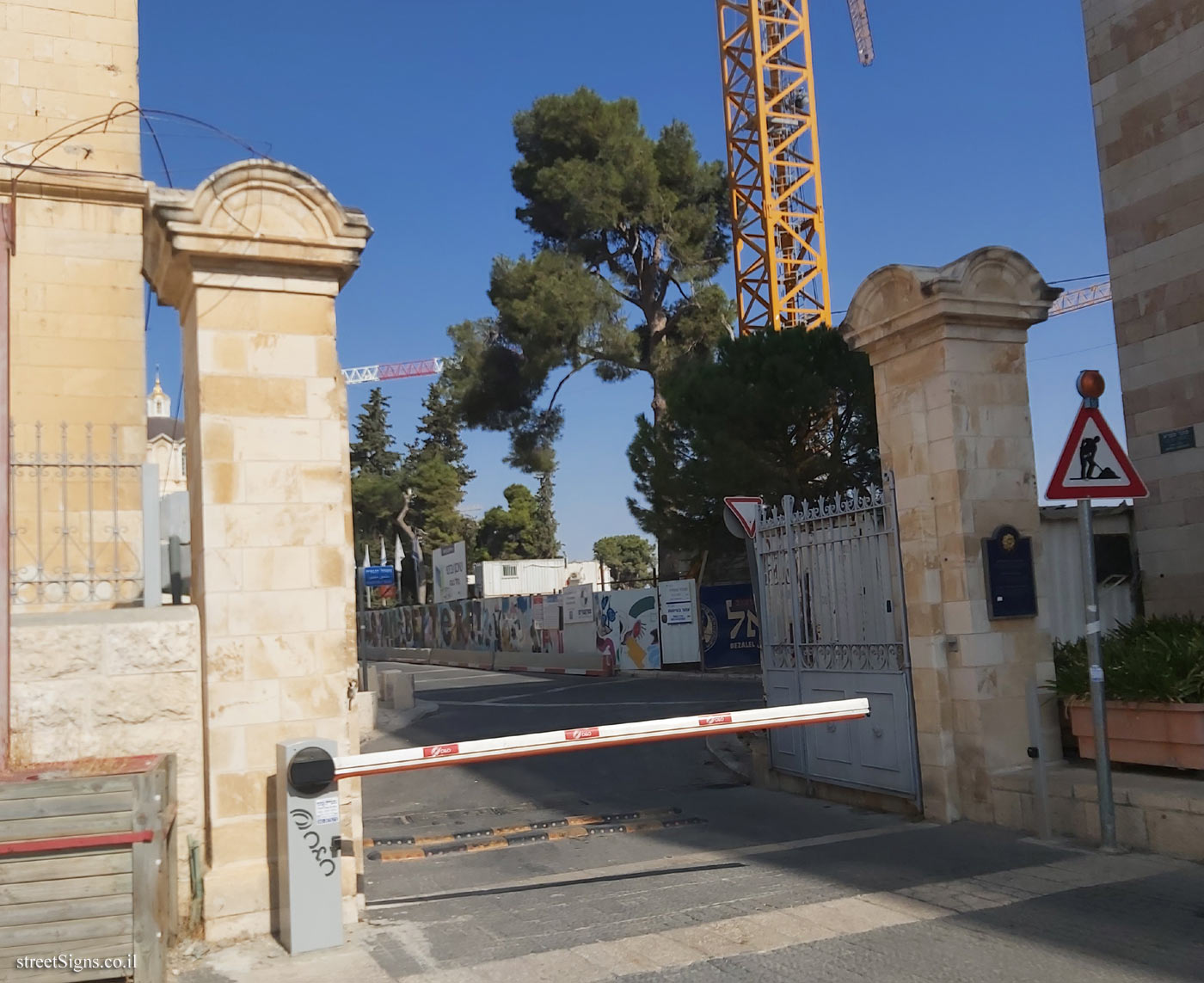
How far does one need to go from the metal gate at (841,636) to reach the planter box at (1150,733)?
4.00 ft

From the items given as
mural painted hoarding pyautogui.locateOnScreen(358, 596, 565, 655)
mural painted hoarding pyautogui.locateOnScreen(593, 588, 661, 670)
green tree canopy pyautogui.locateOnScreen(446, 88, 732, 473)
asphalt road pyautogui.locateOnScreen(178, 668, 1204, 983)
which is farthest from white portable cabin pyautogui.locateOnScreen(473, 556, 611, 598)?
asphalt road pyautogui.locateOnScreen(178, 668, 1204, 983)

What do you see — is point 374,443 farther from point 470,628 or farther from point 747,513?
point 747,513

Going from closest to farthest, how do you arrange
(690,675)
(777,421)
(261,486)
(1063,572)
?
(261,486) → (1063,572) → (777,421) → (690,675)

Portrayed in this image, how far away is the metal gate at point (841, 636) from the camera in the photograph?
308 inches

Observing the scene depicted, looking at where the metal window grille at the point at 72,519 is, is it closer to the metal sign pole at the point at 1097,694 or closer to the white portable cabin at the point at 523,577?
the metal sign pole at the point at 1097,694

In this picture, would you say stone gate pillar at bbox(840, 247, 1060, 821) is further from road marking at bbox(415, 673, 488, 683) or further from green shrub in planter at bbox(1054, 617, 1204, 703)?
road marking at bbox(415, 673, 488, 683)

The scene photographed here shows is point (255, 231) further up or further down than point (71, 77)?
further down

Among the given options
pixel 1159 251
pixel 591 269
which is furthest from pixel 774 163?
pixel 1159 251

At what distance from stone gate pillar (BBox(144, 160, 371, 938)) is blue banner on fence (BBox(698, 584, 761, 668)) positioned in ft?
64.7

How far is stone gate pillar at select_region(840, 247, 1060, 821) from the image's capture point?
721 centimetres

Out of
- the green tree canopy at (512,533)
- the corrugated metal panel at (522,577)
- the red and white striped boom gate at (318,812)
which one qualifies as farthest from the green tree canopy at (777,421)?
the green tree canopy at (512,533)

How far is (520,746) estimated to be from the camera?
5.39m

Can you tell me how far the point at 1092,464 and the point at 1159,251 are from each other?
447 centimetres

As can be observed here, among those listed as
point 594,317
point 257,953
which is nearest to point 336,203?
point 257,953
